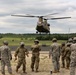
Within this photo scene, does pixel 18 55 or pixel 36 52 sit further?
pixel 36 52

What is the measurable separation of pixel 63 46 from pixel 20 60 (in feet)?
12.9

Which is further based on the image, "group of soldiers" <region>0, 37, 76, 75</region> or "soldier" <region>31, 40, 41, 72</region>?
"soldier" <region>31, 40, 41, 72</region>

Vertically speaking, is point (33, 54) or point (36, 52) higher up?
point (36, 52)

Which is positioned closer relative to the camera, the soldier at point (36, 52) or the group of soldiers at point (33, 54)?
the group of soldiers at point (33, 54)

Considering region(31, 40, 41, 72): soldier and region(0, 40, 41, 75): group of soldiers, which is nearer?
region(0, 40, 41, 75): group of soldiers

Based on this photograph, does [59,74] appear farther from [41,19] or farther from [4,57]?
[41,19]

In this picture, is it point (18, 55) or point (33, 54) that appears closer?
point (18, 55)

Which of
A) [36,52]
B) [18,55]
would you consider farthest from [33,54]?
[18,55]

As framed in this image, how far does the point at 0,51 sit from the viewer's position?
19.3 meters

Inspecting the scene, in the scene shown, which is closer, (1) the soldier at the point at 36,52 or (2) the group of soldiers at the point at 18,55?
(2) the group of soldiers at the point at 18,55

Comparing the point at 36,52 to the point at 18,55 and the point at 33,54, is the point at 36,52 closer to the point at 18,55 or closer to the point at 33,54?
the point at 33,54

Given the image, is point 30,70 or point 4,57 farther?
point 30,70

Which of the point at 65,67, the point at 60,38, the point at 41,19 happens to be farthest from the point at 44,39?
the point at 65,67

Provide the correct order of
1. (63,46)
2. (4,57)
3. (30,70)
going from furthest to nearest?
1. (63,46)
2. (30,70)
3. (4,57)
